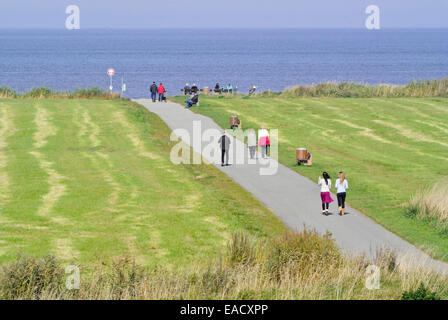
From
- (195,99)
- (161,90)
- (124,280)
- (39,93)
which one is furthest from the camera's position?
(39,93)

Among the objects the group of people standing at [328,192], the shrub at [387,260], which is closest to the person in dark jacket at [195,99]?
the group of people standing at [328,192]

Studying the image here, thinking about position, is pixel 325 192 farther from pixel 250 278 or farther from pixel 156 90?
pixel 156 90

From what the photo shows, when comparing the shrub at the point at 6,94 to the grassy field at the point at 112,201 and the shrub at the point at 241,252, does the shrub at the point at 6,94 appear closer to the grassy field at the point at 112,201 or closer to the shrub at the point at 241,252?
the grassy field at the point at 112,201

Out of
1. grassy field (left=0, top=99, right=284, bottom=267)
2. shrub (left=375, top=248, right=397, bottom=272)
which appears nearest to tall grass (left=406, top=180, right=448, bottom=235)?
grassy field (left=0, top=99, right=284, bottom=267)

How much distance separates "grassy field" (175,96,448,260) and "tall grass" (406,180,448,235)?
0.34m

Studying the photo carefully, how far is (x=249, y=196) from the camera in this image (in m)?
24.7

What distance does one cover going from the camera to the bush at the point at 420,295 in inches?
496

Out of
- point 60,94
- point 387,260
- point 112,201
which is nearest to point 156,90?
point 60,94

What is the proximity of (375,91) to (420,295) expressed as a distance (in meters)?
48.9

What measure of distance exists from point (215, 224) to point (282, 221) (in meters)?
2.06

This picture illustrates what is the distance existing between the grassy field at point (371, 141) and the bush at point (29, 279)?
9.94 m

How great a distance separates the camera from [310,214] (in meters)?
22.0
